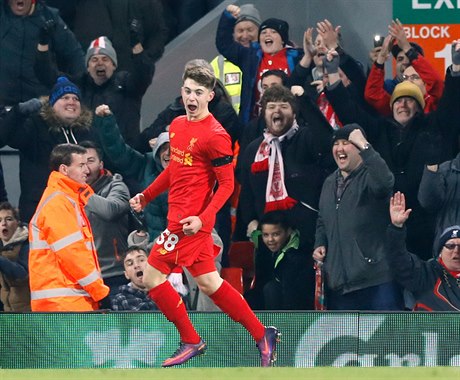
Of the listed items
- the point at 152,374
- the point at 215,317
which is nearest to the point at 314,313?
the point at 215,317

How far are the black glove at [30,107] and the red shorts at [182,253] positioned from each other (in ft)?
11.6

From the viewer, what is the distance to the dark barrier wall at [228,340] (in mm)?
9594

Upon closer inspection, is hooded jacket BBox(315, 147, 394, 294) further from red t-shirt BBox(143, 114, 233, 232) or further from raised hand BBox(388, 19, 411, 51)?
red t-shirt BBox(143, 114, 233, 232)

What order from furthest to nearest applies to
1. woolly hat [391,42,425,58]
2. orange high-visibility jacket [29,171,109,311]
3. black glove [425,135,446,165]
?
woolly hat [391,42,425,58]
black glove [425,135,446,165]
orange high-visibility jacket [29,171,109,311]

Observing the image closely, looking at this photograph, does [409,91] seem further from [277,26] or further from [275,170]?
[277,26]

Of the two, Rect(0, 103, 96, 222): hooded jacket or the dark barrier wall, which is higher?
Rect(0, 103, 96, 222): hooded jacket

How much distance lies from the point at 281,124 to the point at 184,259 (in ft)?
9.54

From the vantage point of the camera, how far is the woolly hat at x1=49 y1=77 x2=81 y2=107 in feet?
39.3

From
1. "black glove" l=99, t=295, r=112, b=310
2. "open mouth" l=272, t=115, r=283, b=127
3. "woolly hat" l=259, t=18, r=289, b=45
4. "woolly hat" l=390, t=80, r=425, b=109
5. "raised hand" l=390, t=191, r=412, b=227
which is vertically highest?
"woolly hat" l=259, t=18, r=289, b=45

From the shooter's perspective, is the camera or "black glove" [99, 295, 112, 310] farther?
the camera

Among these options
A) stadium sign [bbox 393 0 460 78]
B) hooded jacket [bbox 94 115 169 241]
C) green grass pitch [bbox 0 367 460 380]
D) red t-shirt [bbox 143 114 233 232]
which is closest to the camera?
green grass pitch [bbox 0 367 460 380]

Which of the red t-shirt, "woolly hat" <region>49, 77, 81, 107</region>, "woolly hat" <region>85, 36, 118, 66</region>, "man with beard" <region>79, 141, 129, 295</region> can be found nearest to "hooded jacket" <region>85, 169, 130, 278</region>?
"man with beard" <region>79, 141, 129, 295</region>

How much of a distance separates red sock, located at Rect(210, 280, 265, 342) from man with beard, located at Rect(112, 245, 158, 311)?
217 cm

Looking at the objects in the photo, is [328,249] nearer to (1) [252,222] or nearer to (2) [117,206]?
(1) [252,222]
